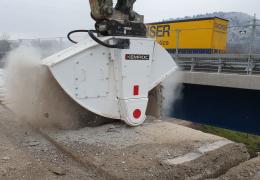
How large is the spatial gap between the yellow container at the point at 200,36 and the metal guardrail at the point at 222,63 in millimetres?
1485

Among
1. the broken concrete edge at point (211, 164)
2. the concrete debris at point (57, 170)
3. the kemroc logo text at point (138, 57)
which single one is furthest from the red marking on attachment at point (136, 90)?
the concrete debris at point (57, 170)

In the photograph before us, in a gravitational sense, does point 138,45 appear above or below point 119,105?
above

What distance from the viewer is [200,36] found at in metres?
10.8

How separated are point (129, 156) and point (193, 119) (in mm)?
4363

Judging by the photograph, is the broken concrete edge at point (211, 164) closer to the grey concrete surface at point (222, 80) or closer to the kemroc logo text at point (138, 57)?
the kemroc logo text at point (138, 57)

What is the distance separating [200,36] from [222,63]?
3.56 metres

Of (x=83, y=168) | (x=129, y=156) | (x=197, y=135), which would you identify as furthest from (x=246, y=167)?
(x=83, y=168)

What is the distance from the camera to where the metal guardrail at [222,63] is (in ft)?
23.2

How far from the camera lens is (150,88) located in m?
5.09

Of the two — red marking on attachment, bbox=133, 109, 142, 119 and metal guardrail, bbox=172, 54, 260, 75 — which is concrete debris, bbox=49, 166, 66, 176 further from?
metal guardrail, bbox=172, 54, 260, 75

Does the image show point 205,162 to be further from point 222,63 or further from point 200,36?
point 200,36

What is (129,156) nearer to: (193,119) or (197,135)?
(197,135)

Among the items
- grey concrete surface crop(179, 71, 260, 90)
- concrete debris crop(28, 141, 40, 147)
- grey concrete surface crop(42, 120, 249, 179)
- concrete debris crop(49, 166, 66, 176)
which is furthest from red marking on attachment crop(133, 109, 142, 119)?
grey concrete surface crop(179, 71, 260, 90)

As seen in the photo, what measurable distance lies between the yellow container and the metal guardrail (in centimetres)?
149
